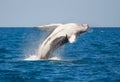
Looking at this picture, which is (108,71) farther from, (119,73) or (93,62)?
(93,62)

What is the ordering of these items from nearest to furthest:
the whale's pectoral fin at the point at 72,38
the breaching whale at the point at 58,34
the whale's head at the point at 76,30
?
the whale's pectoral fin at the point at 72,38 → the whale's head at the point at 76,30 → the breaching whale at the point at 58,34

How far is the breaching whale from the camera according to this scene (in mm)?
28438

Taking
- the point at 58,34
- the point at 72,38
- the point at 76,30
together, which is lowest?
the point at 72,38

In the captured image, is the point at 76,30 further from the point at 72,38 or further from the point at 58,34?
the point at 72,38

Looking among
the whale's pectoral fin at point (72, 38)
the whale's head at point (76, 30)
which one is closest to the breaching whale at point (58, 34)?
the whale's head at point (76, 30)

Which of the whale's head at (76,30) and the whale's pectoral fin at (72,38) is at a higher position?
the whale's head at (76,30)

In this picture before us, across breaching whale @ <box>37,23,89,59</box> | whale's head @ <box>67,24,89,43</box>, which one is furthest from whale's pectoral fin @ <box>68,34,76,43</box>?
breaching whale @ <box>37,23,89,59</box>

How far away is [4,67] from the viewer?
1076 inches

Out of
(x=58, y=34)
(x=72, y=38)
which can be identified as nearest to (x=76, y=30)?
(x=58, y=34)

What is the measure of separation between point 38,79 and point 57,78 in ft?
2.77

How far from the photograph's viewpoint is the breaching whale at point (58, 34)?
93.3ft

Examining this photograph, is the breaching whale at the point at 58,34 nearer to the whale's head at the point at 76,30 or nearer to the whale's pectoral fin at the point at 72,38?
the whale's head at the point at 76,30

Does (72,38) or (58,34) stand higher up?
(58,34)

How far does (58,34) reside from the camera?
28516 millimetres
